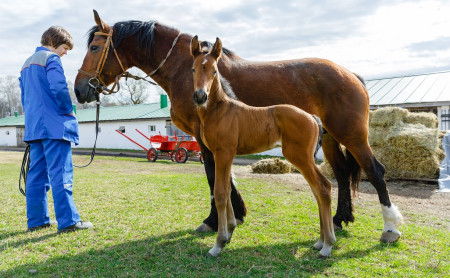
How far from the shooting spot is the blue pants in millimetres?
4215

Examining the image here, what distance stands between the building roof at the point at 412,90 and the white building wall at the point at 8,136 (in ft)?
155

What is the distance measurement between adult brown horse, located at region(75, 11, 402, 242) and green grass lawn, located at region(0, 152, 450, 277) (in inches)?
16.5

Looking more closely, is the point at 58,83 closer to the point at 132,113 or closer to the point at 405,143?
the point at 405,143

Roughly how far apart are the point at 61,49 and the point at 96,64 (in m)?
0.58

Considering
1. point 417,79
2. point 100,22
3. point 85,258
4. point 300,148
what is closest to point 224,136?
point 300,148

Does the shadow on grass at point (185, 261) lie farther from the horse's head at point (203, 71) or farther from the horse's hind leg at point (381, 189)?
the horse's head at point (203, 71)

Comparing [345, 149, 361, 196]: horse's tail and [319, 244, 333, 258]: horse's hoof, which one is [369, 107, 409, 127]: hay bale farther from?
[319, 244, 333, 258]: horse's hoof

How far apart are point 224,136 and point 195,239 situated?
1.53 metres

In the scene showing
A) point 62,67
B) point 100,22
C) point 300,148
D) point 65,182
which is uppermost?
point 100,22

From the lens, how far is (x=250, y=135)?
3516mm

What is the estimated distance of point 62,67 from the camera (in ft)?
14.3

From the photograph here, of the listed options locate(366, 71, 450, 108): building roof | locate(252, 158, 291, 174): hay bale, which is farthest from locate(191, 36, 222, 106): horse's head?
locate(366, 71, 450, 108): building roof

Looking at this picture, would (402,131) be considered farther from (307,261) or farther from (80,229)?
(80,229)

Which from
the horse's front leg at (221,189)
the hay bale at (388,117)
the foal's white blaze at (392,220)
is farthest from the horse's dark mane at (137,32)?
the hay bale at (388,117)
